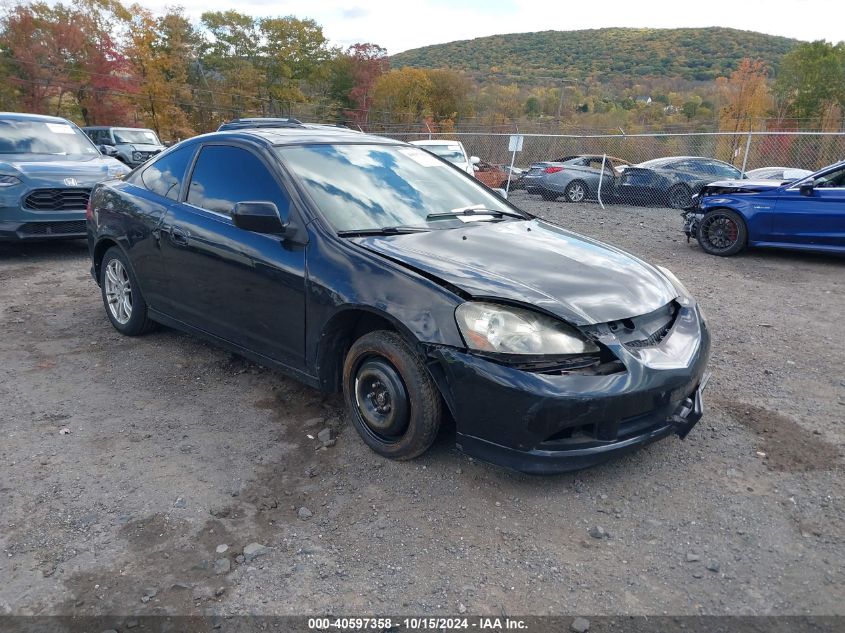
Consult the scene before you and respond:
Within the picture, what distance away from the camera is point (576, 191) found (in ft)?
54.4

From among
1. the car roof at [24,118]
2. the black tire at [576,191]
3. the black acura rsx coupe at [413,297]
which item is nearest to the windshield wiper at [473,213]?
the black acura rsx coupe at [413,297]

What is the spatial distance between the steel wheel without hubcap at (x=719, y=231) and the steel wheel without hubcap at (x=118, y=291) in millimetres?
7813

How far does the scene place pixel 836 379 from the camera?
14.9 feet

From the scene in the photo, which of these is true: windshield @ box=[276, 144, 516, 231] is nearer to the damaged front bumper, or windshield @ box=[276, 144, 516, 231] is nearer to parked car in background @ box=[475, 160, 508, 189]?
the damaged front bumper

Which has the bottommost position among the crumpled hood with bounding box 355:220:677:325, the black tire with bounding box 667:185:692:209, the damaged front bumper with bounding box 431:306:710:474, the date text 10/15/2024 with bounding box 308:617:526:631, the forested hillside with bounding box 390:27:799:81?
the date text 10/15/2024 with bounding box 308:617:526:631

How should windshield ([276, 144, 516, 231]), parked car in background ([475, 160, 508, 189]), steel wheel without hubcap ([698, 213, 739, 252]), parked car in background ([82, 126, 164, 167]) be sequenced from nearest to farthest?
windshield ([276, 144, 516, 231]) < steel wheel without hubcap ([698, 213, 739, 252]) < parked car in background ([475, 160, 508, 189]) < parked car in background ([82, 126, 164, 167])

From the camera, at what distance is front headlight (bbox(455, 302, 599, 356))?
9.43ft

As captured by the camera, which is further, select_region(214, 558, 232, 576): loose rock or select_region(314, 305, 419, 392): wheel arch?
select_region(314, 305, 419, 392): wheel arch

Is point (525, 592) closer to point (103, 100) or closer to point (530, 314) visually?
point (530, 314)

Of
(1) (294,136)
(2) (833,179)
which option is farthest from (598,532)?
(2) (833,179)

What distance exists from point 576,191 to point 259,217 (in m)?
14.1

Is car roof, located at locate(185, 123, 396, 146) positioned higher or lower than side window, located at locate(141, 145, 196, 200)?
higher

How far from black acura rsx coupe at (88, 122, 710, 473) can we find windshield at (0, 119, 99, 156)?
208 inches

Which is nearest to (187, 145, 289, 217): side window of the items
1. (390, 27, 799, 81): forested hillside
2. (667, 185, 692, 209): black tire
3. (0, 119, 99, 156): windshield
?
(0, 119, 99, 156): windshield
